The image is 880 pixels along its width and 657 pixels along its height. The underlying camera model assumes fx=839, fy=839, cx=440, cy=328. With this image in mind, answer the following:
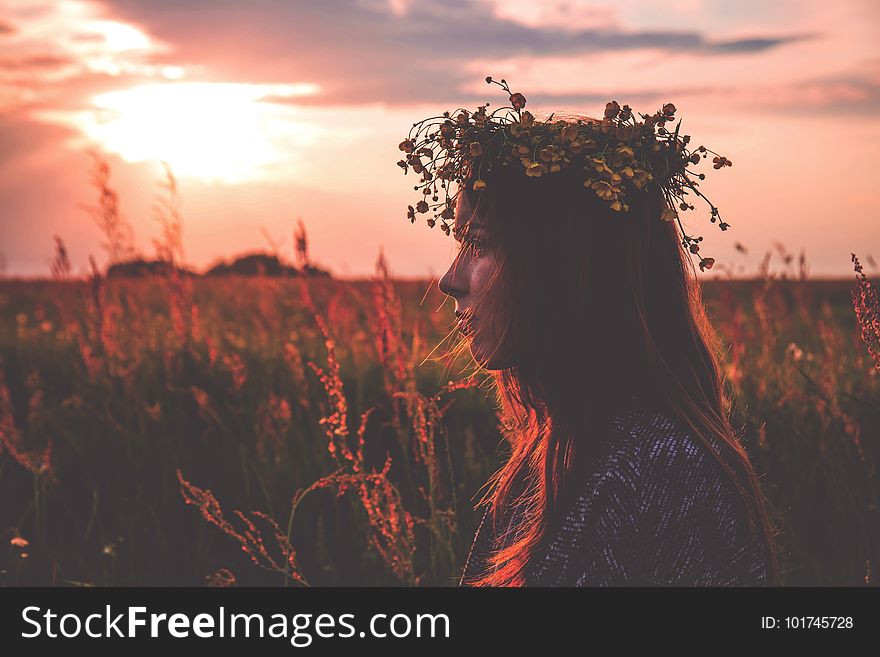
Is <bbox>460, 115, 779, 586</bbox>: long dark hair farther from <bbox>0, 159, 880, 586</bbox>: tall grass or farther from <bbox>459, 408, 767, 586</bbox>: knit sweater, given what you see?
<bbox>0, 159, 880, 586</bbox>: tall grass

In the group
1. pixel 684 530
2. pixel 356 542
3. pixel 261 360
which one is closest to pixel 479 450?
pixel 356 542

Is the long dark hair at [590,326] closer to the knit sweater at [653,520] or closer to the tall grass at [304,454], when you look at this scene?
the knit sweater at [653,520]

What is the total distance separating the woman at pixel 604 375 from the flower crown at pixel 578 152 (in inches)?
0.4

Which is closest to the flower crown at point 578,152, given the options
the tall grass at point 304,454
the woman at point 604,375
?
the woman at point 604,375

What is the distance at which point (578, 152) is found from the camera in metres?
1.84

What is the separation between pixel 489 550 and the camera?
2.18m

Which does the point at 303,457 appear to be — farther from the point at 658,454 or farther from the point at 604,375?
the point at 658,454

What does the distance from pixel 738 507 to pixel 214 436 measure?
335 cm

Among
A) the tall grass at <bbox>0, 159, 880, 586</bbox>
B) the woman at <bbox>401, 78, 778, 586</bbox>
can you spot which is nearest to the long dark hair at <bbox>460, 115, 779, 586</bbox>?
the woman at <bbox>401, 78, 778, 586</bbox>

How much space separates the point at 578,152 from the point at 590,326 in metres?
0.39

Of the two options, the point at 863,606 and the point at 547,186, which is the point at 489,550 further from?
the point at 863,606

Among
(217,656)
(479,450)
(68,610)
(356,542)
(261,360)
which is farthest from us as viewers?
(261,360)

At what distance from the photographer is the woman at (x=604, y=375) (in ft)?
5.34

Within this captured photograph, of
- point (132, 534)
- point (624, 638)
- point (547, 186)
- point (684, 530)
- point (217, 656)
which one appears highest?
point (547, 186)
